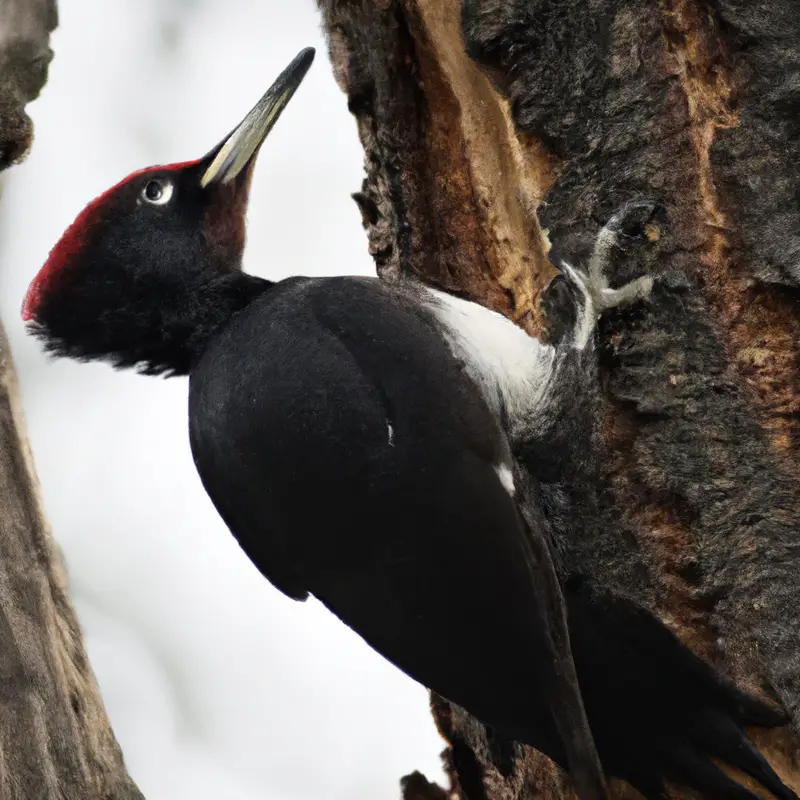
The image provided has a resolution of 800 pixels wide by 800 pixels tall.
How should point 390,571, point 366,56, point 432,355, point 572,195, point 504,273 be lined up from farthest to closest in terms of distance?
point 366,56
point 504,273
point 572,195
point 432,355
point 390,571

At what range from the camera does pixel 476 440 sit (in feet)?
5.90

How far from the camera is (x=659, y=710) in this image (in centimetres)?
177

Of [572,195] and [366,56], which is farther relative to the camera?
[366,56]

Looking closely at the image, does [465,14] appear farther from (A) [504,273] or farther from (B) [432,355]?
(B) [432,355]

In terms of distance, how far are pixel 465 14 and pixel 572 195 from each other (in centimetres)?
42

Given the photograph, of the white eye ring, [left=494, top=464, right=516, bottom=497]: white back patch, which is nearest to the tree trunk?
[left=494, top=464, right=516, bottom=497]: white back patch

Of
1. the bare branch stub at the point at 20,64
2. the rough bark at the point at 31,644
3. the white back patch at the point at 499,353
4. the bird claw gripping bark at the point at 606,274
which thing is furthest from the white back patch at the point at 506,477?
the bare branch stub at the point at 20,64

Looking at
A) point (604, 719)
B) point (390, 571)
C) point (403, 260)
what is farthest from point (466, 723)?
point (403, 260)

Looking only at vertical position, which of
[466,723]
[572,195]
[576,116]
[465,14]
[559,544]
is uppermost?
[465,14]

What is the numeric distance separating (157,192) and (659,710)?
1393mm

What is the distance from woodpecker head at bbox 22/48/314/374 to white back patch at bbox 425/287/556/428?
1.44 ft

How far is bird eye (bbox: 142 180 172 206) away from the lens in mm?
2197

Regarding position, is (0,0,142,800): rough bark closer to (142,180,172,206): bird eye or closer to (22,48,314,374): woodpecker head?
(22,48,314,374): woodpecker head

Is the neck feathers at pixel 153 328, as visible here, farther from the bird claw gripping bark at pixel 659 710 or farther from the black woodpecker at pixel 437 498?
the bird claw gripping bark at pixel 659 710
